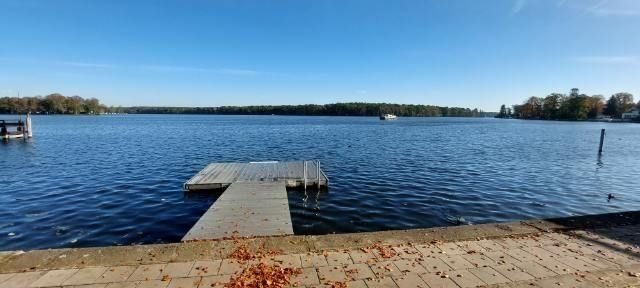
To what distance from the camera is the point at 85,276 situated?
4.68 meters

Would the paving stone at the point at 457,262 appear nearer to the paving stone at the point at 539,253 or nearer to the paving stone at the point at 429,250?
the paving stone at the point at 429,250

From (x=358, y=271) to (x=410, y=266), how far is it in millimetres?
859

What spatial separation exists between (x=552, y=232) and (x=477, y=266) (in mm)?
2867

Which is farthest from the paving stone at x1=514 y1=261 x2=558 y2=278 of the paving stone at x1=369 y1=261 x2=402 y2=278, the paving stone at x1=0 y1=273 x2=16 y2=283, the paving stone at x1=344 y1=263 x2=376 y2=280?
the paving stone at x1=0 y1=273 x2=16 y2=283

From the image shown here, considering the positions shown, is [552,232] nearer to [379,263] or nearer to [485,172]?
[379,263]

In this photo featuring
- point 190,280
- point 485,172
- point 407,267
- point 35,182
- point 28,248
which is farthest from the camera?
point 485,172

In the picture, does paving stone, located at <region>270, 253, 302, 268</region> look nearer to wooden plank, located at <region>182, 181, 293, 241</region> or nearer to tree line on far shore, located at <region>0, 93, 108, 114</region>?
wooden plank, located at <region>182, 181, 293, 241</region>

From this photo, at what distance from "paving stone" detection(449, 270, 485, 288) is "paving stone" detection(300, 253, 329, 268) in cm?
194

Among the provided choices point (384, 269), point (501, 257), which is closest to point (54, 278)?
point (384, 269)

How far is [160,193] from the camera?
43.5 ft

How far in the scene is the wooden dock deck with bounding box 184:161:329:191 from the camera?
1360 cm

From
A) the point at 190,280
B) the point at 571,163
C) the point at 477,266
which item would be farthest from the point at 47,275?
the point at 571,163

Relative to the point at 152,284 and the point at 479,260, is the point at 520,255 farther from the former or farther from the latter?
the point at 152,284

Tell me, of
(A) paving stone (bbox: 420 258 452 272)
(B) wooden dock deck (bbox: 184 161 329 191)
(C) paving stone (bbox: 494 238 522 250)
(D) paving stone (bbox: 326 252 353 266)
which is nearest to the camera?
(A) paving stone (bbox: 420 258 452 272)
